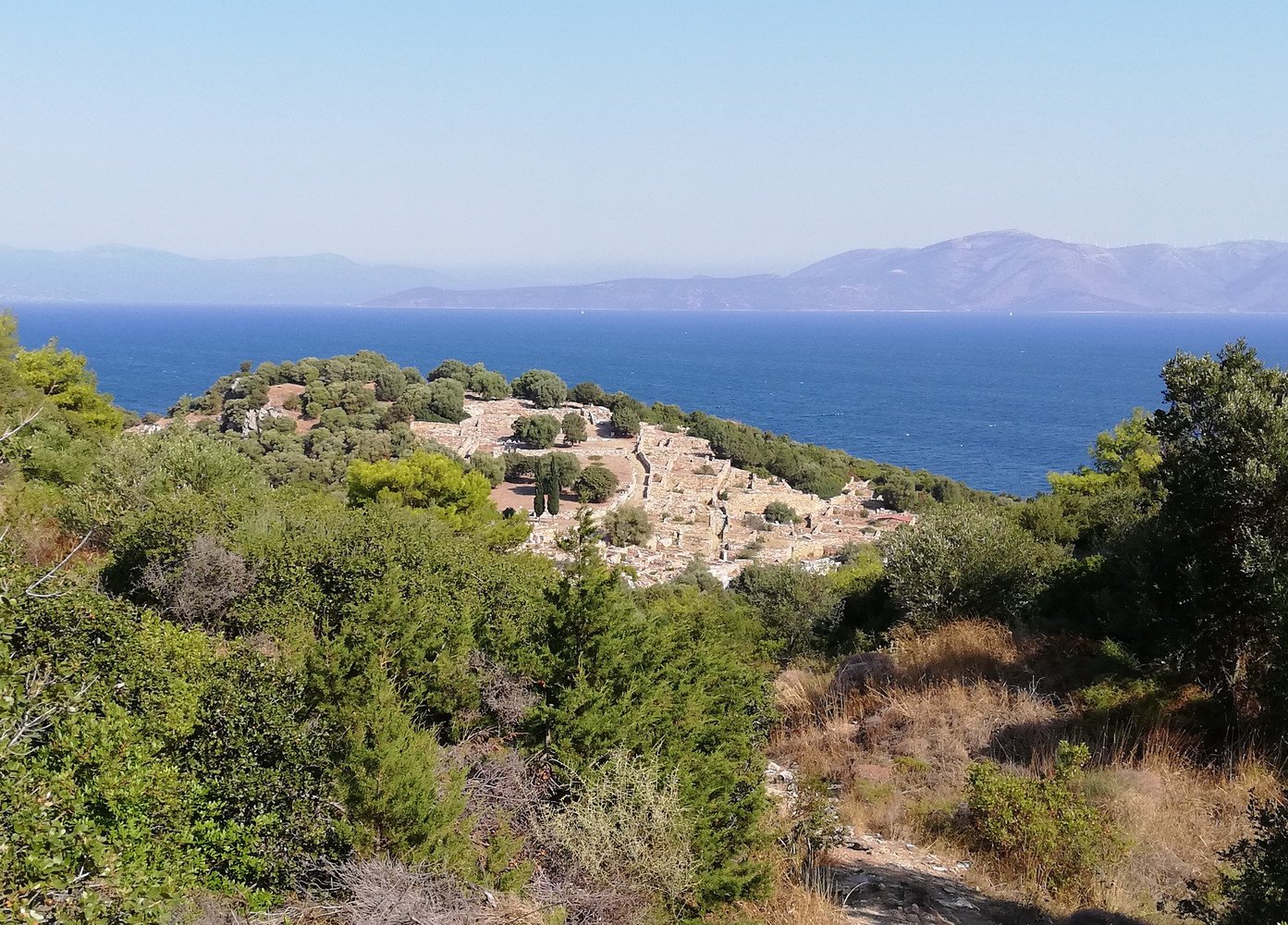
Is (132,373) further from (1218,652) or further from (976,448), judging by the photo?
(1218,652)

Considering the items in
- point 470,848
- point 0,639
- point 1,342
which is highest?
point 1,342

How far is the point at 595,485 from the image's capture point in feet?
132

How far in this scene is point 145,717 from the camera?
7020mm

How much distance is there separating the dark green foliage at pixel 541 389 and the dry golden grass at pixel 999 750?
48751 mm

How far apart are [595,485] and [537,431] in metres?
9.66

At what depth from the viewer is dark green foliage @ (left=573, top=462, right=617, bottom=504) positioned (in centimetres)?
4025

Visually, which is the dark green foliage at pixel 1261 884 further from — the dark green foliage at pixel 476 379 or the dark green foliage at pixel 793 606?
the dark green foliage at pixel 476 379

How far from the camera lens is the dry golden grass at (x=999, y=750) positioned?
7.46 meters

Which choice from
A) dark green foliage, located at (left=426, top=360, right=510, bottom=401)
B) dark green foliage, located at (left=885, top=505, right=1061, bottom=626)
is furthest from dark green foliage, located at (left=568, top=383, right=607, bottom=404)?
dark green foliage, located at (left=885, top=505, right=1061, bottom=626)

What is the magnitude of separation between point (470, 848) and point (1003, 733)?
22.0 feet

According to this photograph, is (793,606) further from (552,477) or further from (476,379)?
(476,379)

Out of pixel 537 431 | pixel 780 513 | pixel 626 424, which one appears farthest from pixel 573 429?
pixel 780 513

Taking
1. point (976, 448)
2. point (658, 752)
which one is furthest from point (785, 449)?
point (658, 752)

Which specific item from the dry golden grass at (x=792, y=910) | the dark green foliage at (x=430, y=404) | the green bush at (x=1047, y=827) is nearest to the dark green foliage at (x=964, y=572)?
the green bush at (x=1047, y=827)
